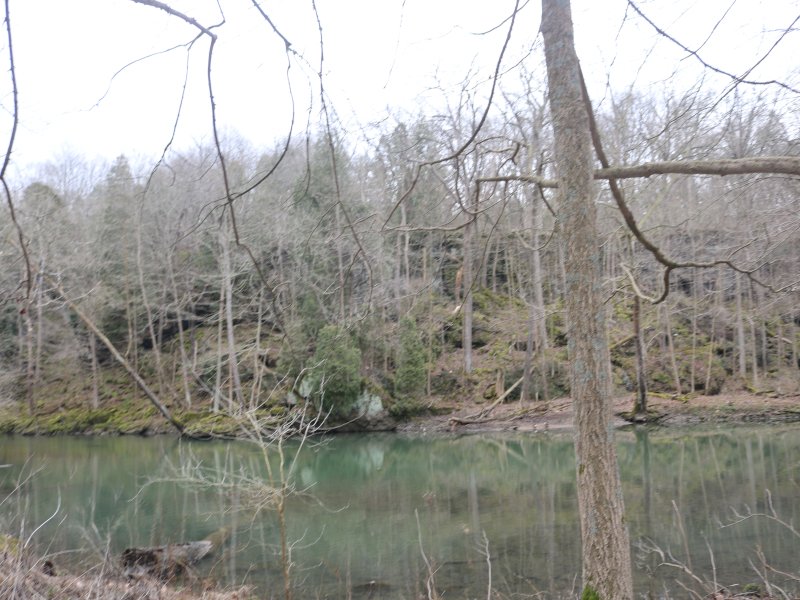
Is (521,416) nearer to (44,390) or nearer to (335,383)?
(335,383)

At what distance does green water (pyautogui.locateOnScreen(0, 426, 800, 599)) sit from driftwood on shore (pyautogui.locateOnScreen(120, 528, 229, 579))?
0.98 ft

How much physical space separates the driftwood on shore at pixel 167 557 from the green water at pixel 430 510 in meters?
0.30

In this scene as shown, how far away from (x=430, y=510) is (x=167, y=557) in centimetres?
577

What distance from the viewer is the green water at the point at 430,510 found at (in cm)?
919

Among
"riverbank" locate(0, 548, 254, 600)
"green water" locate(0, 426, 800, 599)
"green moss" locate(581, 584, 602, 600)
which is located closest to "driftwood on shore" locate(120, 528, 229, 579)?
"green water" locate(0, 426, 800, 599)

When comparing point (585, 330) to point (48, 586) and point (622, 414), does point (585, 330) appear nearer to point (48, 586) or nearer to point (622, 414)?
point (48, 586)

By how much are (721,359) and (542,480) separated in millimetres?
15110

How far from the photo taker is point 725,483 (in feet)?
45.4

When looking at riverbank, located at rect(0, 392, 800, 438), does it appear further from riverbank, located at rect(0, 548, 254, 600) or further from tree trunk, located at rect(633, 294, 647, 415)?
riverbank, located at rect(0, 548, 254, 600)

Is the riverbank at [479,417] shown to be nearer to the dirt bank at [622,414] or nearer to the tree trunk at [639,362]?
the dirt bank at [622,414]

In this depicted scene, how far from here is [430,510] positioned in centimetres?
1348

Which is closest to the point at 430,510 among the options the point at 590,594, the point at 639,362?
the point at 590,594

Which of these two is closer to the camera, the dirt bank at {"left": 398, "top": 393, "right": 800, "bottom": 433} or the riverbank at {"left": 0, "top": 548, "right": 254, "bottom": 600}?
the riverbank at {"left": 0, "top": 548, "right": 254, "bottom": 600}

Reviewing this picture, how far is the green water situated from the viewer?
30.1ft
